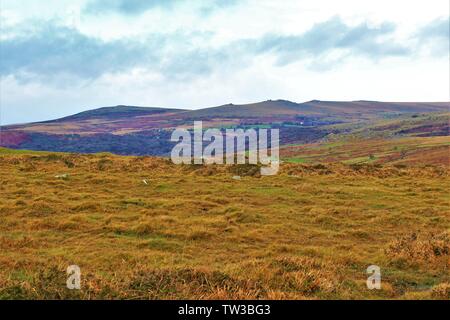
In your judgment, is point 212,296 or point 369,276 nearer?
point 212,296

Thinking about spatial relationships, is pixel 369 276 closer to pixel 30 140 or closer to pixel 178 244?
pixel 178 244

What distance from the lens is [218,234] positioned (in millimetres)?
18281

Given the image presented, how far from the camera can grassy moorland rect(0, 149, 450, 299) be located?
1039 centimetres

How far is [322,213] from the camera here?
22.4 meters

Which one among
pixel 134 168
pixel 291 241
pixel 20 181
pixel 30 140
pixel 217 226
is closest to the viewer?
pixel 291 241

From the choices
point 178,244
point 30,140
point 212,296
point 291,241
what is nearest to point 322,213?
point 291,241

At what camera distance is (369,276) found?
12773 mm

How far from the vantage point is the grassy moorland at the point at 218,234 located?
34.1 feet

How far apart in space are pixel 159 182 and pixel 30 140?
18336 cm

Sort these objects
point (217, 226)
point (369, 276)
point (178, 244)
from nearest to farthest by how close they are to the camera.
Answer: point (369, 276)
point (178, 244)
point (217, 226)

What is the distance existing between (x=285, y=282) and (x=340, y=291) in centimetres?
130
